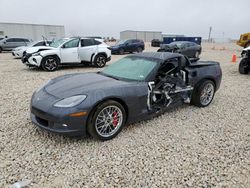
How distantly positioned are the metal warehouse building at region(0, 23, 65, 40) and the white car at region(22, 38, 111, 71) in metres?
23.6

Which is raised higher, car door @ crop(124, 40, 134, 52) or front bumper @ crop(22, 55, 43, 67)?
car door @ crop(124, 40, 134, 52)

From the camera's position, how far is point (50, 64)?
791 centimetres

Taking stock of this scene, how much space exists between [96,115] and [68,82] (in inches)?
36.8

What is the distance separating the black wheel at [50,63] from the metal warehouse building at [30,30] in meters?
24.1

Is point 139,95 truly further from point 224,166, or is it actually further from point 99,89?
point 224,166

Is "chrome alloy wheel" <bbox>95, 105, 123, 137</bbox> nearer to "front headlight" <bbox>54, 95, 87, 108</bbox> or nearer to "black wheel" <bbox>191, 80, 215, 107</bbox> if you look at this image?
"front headlight" <bbox>54, 95, 87, 108</bbox>

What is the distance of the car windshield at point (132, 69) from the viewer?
123 inches

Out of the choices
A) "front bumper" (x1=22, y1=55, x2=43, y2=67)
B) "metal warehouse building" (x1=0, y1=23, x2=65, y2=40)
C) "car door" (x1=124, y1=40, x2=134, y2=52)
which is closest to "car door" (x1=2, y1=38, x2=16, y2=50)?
"car door" (x1=124, y1=40, x2=134, y2=52)

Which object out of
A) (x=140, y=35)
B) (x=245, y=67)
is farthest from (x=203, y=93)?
(x=140, y=35)

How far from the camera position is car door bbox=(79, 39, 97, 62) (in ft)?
28.0

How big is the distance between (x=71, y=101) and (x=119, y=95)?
0.70 m

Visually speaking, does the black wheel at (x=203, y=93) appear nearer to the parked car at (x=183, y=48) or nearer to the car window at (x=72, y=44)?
the car window at (x=72, y=44)

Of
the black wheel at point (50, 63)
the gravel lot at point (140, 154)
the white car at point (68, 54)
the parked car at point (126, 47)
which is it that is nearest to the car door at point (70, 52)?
the white car at point (68, 54)

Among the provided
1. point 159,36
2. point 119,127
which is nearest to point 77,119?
point 119,127
